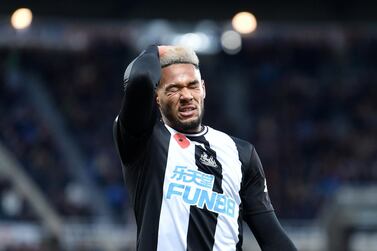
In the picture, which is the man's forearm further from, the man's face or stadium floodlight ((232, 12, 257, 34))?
stadium floodlight ((232, 12, 257, 34))

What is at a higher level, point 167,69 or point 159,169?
point 167,69

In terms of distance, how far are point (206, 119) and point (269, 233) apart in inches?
685

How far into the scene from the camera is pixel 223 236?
3.94 meters

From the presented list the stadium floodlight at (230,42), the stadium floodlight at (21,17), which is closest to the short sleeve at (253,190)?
the stadium floodlight at (21,17)

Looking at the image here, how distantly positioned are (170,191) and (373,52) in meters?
19.4

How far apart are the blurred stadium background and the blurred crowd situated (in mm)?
27

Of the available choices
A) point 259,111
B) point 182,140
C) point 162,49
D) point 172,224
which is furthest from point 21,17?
point 259,111

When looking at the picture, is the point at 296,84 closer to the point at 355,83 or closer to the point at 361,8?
the point at 355,83

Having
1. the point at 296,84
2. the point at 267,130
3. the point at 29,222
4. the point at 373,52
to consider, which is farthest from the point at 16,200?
the point at 373,52

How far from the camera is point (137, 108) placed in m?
3.85

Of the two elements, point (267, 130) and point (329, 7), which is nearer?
point (329, 7)

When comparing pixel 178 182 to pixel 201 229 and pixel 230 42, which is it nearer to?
pixel 201 229

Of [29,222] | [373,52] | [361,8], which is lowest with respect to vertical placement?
[29,222]

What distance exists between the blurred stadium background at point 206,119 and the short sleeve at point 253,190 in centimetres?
1029
